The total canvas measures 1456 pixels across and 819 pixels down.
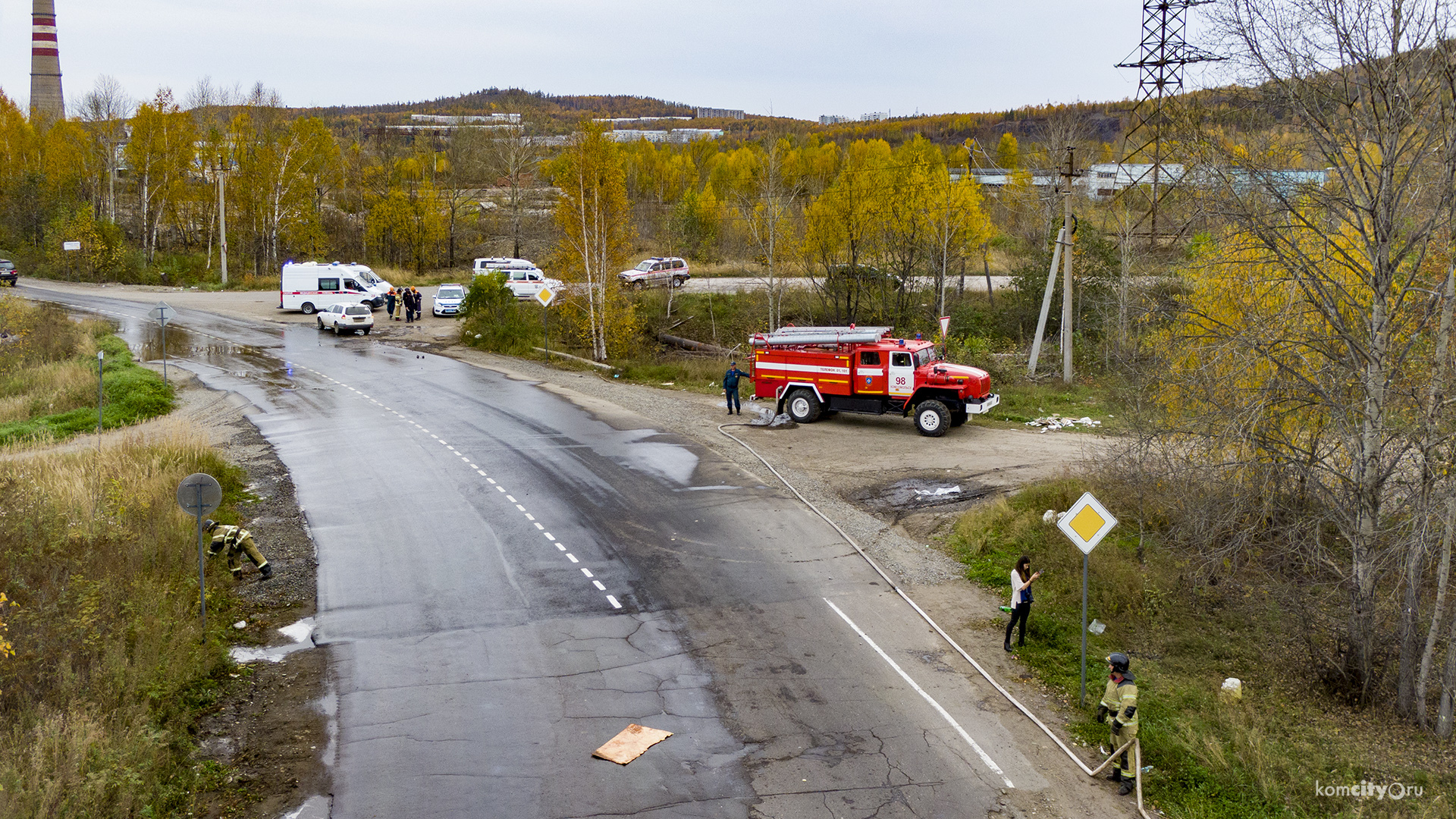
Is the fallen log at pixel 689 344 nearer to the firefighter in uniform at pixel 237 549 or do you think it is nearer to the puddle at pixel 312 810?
the firefighter in uniform at pixel 237 549

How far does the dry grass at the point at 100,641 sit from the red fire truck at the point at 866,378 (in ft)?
46.6

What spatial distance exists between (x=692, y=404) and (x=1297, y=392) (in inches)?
750

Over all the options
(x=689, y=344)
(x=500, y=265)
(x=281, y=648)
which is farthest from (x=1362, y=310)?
(x=500, y=265)

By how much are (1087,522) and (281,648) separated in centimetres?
1002

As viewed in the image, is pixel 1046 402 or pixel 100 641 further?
pixel 1046 402

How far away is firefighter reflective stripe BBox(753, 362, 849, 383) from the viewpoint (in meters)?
25.1

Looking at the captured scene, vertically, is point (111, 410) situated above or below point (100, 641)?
above

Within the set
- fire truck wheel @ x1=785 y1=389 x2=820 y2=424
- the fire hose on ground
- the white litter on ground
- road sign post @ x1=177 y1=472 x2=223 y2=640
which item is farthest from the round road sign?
the white litter on ground

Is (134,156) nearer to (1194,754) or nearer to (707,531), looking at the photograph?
(707,531)

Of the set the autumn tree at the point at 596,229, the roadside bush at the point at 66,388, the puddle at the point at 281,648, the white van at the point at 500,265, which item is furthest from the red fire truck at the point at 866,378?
the white van at the point at 500,265

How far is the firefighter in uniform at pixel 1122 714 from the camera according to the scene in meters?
9.58

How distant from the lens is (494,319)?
39.6 metres

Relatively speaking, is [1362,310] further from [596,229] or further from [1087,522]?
[596,229]

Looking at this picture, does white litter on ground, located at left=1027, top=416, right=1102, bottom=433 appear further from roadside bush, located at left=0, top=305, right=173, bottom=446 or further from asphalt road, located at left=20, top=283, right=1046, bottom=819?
roadside bush, located at left=0, top=305, right=173, bottom=446
